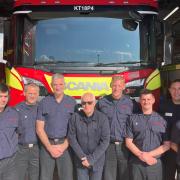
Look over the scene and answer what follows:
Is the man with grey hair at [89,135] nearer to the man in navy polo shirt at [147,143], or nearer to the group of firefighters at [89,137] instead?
the group of firefighters at [89,137]

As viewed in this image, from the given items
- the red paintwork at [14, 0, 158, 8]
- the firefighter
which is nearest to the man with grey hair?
the firefighter

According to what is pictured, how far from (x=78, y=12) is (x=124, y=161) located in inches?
86.3

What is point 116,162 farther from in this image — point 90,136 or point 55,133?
point 55,133

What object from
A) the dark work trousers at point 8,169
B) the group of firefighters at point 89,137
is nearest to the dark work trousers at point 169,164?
the group of firefighters at point 89,137

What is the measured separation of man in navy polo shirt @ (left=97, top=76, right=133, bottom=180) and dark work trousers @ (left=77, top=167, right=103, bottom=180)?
174 millimetres

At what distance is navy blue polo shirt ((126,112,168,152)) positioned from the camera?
166 inches

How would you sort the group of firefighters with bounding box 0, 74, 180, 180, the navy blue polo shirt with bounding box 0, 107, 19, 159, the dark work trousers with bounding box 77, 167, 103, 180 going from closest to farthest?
1. the navy blue polo shirt with bounding box 0, 107, 19, 159
2. the group of firefighters with bounding box 0, 74, 180, 180
3. the dark work trousers with bounding box 77, 167, 103, 180

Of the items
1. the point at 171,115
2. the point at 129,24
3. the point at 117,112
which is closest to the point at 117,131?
the point at 117,112

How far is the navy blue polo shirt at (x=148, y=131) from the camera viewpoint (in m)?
4.21

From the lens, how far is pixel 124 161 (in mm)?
4500

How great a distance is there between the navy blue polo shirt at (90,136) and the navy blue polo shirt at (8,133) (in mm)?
616

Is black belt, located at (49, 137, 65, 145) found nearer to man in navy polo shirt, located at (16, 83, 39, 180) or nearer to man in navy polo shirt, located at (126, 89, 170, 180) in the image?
man in navy polo shirt, located at (16, 83, 39, 180)

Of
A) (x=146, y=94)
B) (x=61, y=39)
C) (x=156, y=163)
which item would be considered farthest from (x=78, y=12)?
(x=156, y=163)

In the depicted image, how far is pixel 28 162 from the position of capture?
4.53 metres
